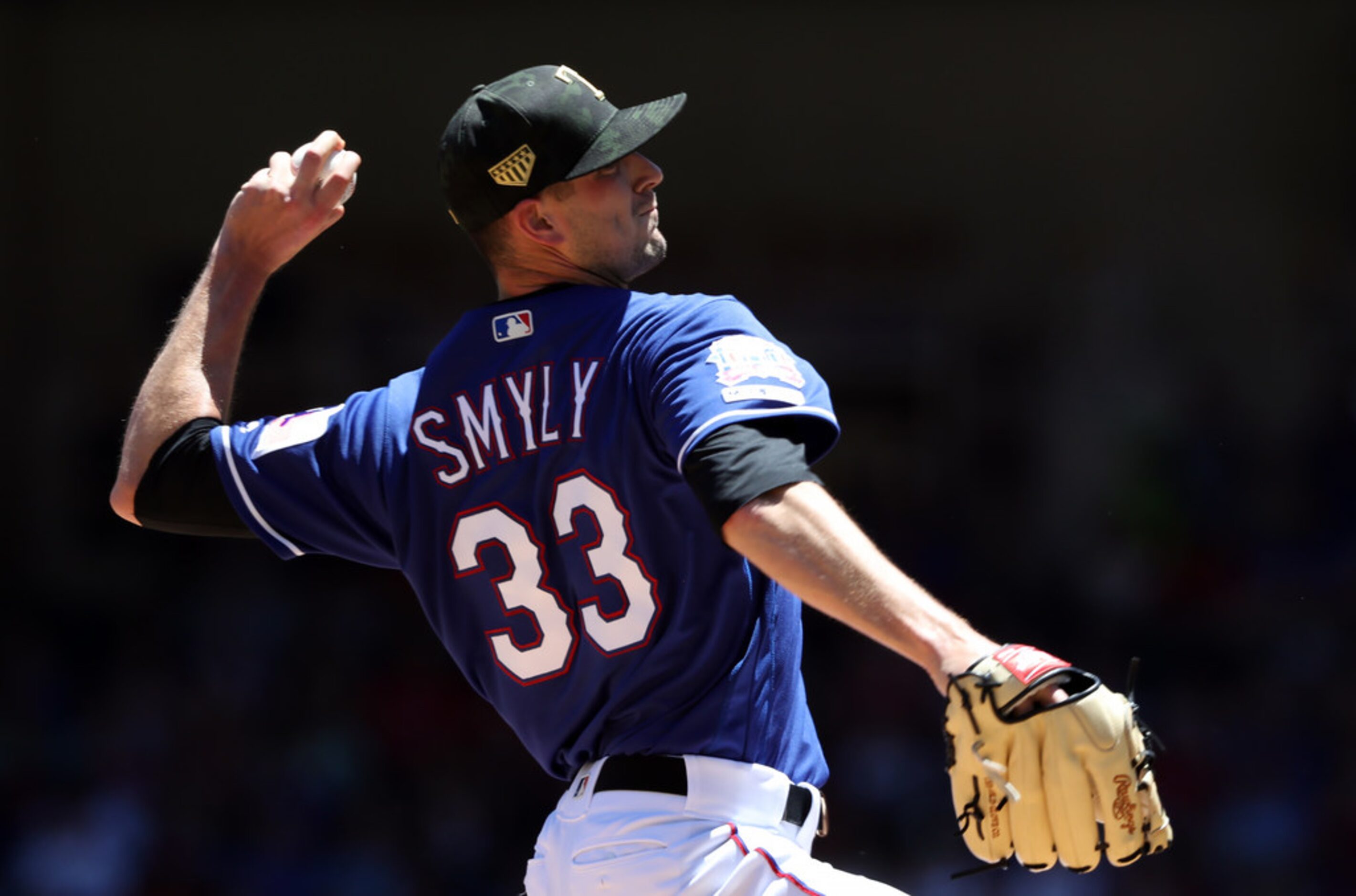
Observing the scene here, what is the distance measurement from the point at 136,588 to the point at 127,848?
1681 mm

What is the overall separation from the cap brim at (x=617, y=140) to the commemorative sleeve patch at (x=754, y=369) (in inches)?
16.8

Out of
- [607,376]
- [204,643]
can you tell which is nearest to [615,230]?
[607,376]

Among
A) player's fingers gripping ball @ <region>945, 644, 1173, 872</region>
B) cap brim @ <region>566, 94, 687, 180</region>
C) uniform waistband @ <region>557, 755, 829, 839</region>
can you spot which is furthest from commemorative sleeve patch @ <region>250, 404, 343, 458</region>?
player's fingers gripping ball @ <region>945, 644, 1173, 872</region>

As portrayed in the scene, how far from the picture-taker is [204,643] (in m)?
8.38

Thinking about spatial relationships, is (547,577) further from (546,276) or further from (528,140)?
(528,140)

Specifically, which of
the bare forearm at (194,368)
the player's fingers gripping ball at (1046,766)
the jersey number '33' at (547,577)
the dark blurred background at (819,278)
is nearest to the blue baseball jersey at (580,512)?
the jersey number '33' at (547,577)

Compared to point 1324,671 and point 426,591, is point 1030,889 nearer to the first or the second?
point 1324,671

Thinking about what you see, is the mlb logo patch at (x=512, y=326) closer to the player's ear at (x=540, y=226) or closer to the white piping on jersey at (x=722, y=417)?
the player's ear at (x=540, y=226)

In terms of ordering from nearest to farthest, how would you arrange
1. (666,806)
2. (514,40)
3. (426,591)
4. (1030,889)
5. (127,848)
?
(666,806), (426,591), (1030,889), (127,848), (514,40)

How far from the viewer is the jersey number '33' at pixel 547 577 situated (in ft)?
6.94

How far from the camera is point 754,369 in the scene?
6.50 feet

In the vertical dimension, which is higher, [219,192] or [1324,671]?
[219,192]

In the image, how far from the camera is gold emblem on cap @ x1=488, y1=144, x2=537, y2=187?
2.33 meters

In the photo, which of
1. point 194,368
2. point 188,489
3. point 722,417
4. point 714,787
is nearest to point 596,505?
point 722,417
